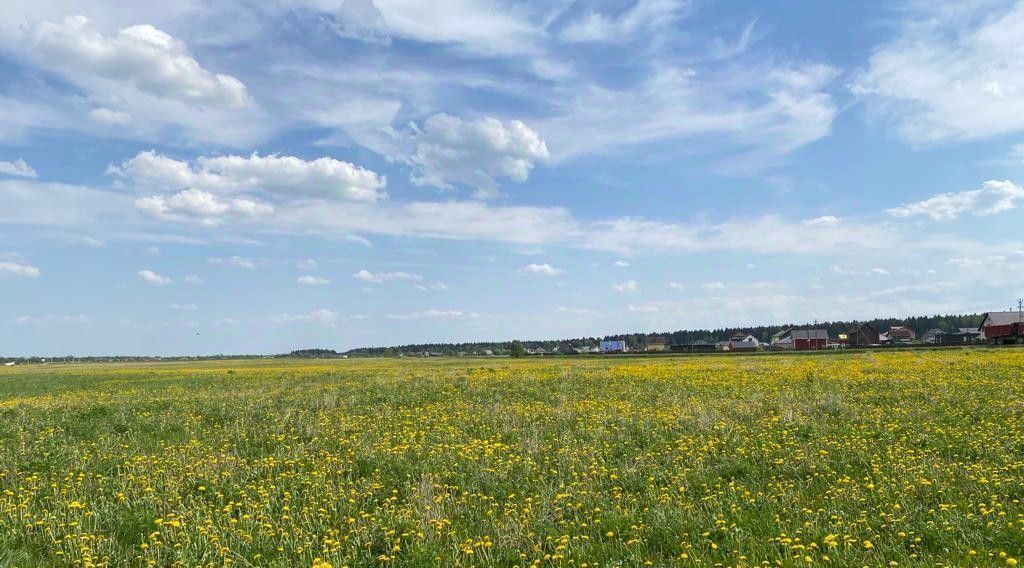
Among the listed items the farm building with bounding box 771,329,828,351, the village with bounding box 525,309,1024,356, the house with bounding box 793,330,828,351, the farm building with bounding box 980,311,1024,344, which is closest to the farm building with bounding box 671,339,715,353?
the village with bounding box 525,309,1024,356

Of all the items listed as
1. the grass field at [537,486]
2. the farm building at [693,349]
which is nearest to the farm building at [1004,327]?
the farm building at [693,349]

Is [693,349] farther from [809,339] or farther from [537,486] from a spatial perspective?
[537,486]

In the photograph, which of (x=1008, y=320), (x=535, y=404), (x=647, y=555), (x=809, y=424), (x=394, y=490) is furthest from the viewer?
(x=1008, y=320)

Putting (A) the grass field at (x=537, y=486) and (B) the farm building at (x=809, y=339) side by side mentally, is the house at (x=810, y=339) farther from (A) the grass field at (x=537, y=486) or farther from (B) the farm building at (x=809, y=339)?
(A) the grass field at (x=537, y=486)

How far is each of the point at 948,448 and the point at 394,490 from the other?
993cm

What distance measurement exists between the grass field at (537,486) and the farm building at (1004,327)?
87.1m

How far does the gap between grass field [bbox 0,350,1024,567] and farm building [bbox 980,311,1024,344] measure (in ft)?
286

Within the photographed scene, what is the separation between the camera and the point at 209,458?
12.7 meters

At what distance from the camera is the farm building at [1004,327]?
8675 cm

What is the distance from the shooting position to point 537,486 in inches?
400

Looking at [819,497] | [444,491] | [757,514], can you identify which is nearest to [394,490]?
[444,491]

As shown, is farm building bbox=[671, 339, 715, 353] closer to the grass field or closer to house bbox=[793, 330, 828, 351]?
house bbox=[793, 330, 828, 351]

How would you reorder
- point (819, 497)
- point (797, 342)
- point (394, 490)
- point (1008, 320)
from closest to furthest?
1. point (819, 497)
2. point (394, 490)
3. point (1008, 320)
4. point (797, 342)

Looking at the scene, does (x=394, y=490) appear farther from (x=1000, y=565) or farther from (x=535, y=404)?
(x=535, y=404)
